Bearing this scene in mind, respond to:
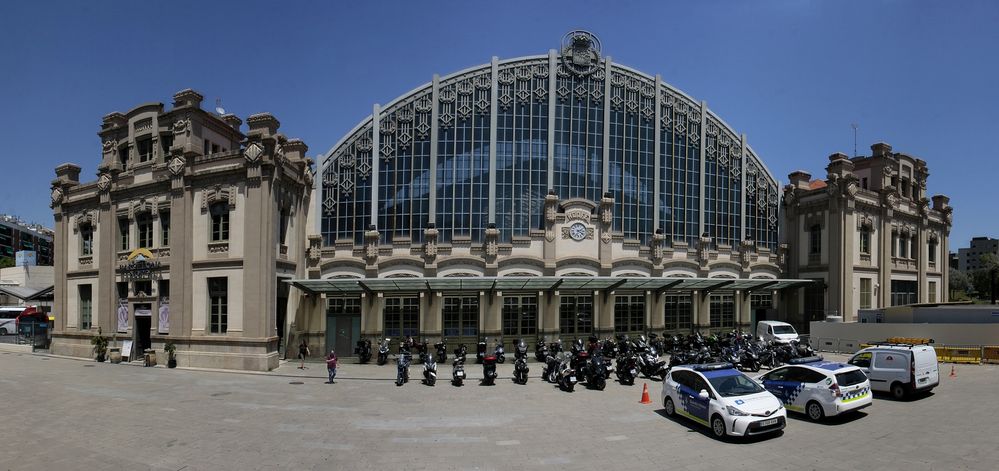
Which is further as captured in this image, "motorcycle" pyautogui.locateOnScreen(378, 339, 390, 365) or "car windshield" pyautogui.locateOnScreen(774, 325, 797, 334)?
"car windshield" pyautogui.locateOnScreen(774, 325, 797, 334)

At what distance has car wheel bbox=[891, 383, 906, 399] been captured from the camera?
18.1 meters

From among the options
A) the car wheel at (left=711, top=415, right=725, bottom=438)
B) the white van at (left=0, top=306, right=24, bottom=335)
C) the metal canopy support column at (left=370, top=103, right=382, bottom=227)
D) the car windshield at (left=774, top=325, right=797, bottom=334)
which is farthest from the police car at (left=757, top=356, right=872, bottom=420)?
the white van at (left=0, top=306, right=24, bottom=335)

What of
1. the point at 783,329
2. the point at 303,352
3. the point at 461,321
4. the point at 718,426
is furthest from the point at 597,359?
the point at 783,329

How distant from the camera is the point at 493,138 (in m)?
34.8

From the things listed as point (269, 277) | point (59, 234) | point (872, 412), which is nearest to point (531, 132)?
point (269, 277)

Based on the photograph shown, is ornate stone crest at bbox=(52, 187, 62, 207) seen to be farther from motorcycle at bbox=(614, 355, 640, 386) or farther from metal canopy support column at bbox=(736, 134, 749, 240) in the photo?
metal canopy support column at bbox=(736, 134, 749, 240)

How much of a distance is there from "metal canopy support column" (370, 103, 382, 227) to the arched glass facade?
8cm

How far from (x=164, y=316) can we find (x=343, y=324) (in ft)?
32.9

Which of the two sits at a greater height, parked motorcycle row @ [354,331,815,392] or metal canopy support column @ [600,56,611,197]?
metal canopy support column @ [600,56,611,197]

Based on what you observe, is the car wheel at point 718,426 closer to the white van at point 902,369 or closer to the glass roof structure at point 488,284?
the white van at point 902,369

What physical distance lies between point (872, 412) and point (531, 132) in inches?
982

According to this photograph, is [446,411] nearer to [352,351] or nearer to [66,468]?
[66,468]

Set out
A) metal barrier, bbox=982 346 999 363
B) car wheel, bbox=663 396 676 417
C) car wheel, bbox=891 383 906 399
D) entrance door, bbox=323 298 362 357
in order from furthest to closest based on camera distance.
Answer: entrance door, bbox=323 298 362 357
metal barrier, bbox=982 346 999 363
car wheel, bbox=891 383 906 399
car wheel, bbox=663 396 676 417

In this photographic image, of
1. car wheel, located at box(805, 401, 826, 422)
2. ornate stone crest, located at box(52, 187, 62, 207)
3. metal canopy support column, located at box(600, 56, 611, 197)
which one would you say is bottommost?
car wheel, located at box(805, 401, 826, 422)
